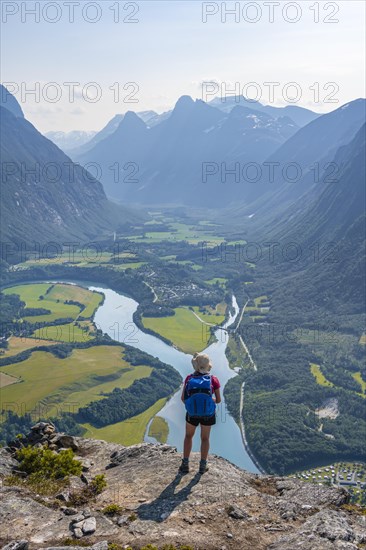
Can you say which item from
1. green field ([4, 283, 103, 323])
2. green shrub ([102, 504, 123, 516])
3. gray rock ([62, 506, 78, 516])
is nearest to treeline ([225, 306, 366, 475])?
green field ([4, 283, 103, 323])

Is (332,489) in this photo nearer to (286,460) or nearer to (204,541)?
(204,541)

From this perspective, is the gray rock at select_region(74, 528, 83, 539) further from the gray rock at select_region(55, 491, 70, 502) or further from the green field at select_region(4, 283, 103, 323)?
the green field at select_region(4, 283, 103, 323)

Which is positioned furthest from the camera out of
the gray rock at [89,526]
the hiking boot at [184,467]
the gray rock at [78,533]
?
the hiking boot at [184,467]

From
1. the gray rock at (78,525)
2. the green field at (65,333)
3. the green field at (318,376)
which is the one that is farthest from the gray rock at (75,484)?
the green field at (65,333)

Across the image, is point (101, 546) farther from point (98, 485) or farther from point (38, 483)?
point (38, 483)

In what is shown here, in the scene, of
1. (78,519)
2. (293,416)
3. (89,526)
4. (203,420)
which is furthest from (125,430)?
(89,526)

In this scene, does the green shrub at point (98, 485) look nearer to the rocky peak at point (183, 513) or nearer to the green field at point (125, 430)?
the rocky peak at point (183, 513)
